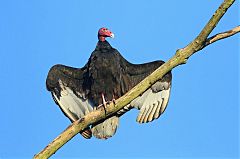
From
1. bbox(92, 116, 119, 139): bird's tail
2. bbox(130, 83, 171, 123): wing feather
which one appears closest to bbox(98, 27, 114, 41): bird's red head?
bbox(130, 83, 171, 123): wing feather

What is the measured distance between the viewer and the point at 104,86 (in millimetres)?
8352

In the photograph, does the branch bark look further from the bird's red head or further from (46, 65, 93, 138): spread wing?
the bird's red head

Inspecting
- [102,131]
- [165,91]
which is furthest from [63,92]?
[165,91]

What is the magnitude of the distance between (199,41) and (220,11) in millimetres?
384

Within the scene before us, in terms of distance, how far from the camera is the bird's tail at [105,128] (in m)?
8.21

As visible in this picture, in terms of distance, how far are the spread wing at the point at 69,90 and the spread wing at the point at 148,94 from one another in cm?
67

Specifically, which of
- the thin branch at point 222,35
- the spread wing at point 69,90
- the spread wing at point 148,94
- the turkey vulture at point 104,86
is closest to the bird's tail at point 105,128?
the turkey vulture at point 104,86

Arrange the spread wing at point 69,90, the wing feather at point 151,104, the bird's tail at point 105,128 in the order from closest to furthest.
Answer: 1. the wing feather at point 151,104
2. the bird's tail at point 105,128
3. the spread wing at point 69,90

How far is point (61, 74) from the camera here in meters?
8.74

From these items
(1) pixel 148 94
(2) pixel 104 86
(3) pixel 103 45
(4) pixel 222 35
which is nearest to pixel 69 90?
(2) pixel 104 86

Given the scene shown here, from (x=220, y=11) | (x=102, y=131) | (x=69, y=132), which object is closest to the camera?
(x=220, y=11)

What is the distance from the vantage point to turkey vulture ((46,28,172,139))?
8250 millimetres

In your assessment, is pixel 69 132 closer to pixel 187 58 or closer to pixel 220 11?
pixel 187 58

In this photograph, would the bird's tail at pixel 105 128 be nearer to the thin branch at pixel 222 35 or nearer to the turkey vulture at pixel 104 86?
the turkey vulture at pixel 104 86
